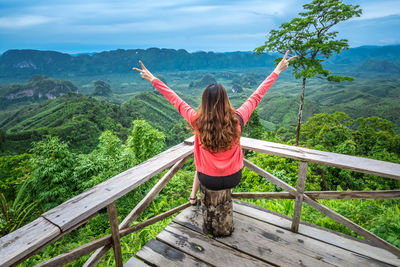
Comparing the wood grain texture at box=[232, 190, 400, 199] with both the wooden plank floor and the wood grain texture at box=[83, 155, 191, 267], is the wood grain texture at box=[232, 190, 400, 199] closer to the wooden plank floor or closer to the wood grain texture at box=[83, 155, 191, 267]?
the wooden plank floor

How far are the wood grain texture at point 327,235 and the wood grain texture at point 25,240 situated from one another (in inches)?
83.3

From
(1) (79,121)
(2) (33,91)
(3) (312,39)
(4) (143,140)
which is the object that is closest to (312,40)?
(3) (312,39)

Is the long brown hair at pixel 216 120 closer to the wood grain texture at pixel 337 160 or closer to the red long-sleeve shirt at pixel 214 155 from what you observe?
the red long-sleeve shirt at pixel 214 155

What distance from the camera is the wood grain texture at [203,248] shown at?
198cm

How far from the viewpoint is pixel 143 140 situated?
38.8 ft

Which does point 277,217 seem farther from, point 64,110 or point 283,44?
point 64,110

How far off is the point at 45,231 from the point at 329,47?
913 inches

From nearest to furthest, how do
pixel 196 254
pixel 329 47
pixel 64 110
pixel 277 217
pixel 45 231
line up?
pixel 45 231
pixel 196 254
pixel 277 217
pixel 329 47
pixel 64 110

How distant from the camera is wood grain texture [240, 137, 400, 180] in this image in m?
1.73

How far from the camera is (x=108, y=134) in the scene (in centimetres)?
1172

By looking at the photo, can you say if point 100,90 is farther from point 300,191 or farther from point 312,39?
point 300,191

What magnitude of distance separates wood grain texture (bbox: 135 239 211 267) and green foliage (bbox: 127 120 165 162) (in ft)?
31.5

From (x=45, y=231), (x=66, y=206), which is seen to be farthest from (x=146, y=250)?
(x=45, y=231)

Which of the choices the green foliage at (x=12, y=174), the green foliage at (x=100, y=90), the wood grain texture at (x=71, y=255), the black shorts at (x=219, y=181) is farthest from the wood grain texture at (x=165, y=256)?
the green foliage at (x=100, y=90)
